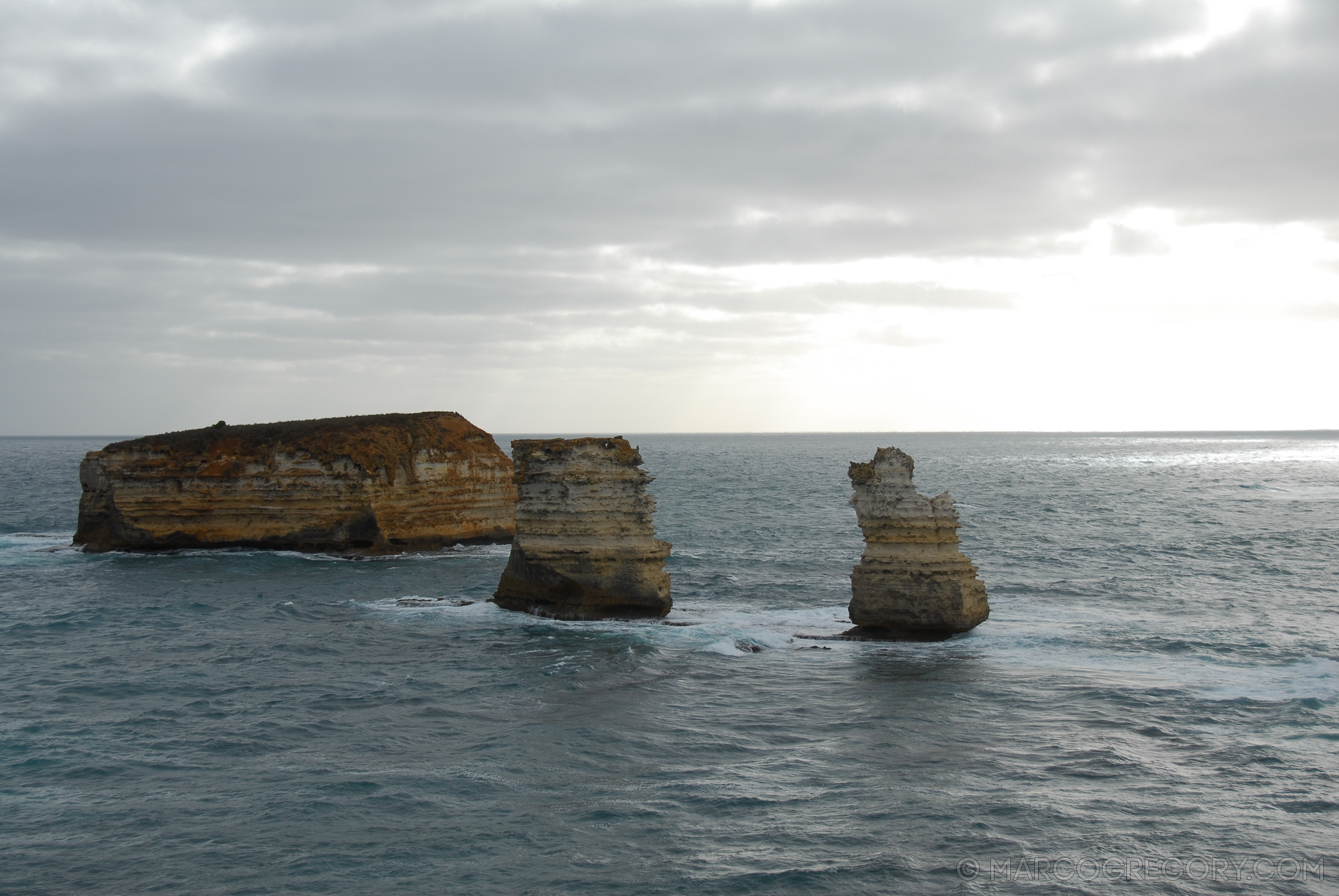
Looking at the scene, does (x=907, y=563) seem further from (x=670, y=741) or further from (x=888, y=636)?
(x=670, y=741)

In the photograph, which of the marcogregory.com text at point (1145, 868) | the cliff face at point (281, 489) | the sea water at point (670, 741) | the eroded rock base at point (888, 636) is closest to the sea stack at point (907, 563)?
the eroded rock base at point (888, 636)

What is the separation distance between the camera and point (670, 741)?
17266 millimetres

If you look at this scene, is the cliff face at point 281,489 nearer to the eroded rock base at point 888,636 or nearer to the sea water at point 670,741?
the sea water at point 670,741

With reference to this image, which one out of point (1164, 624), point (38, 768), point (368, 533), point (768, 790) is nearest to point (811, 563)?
point (1164, 624)

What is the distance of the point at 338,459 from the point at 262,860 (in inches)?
1233

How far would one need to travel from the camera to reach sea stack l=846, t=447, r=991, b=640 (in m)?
24.4

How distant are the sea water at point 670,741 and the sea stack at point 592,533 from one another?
Result: 156 cm

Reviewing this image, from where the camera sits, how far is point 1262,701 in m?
19.1

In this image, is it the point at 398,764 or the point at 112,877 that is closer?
the point at 112,877

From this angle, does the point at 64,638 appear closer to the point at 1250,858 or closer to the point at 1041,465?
the point at 1250,858

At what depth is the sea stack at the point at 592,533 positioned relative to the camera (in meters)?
27.9

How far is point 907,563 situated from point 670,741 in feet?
32.2

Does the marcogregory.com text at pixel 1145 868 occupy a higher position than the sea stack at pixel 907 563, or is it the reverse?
the sea stack at pixel 907 563

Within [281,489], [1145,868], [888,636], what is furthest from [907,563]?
[281,489]
